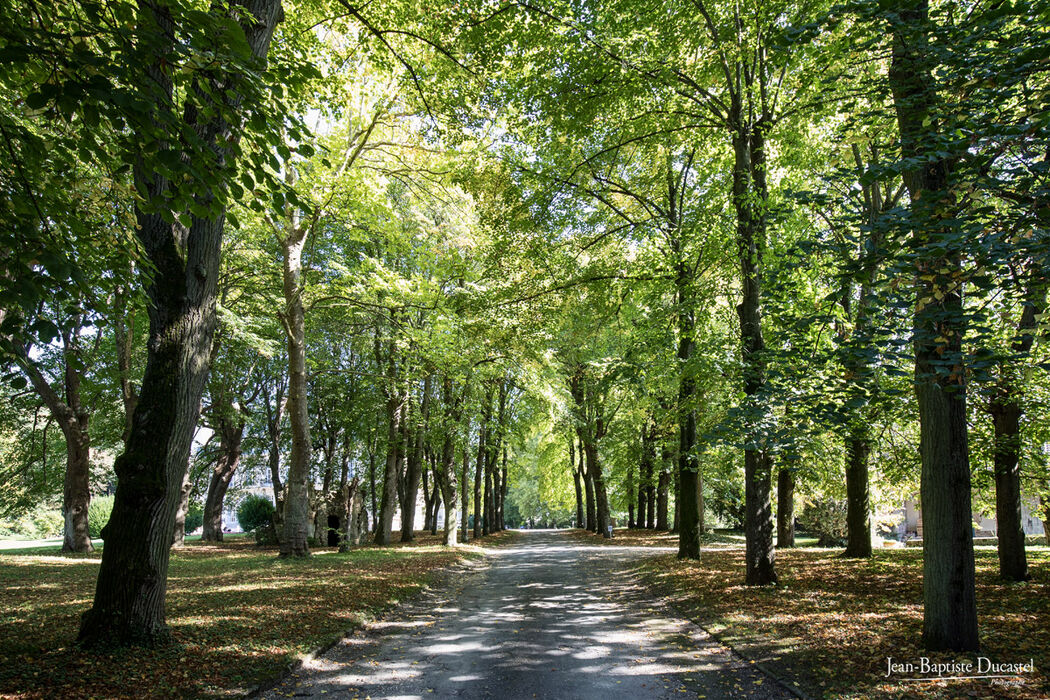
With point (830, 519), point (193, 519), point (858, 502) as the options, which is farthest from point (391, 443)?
point (193, 519)

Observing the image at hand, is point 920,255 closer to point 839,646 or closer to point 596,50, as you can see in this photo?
point 839,646

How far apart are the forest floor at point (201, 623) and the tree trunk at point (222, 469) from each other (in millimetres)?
11702

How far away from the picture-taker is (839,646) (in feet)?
20.1

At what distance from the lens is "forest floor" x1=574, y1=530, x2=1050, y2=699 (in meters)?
4.98

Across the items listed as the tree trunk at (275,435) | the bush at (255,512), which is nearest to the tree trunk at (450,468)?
the tree trunk at (275,435)

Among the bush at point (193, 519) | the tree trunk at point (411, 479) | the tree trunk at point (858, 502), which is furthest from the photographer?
the bush at point (193, 519)

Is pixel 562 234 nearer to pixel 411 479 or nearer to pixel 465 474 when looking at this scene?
pixel 465 474


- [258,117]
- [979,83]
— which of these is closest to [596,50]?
[979,83]

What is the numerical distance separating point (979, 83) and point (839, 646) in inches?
218

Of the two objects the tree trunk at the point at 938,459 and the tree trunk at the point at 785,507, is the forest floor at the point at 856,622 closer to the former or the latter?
the tree trunk at the point at 938,459

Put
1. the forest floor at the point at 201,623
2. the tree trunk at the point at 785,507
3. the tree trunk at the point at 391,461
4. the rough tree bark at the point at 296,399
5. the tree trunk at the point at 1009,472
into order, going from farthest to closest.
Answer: the tree trunk at the point at 391,461, the tree trunk at the point at 785,507, the rough tree bark at the point at 296,399, the tree trunk at the point at 1009,472, the forest floor at the point at 201,623

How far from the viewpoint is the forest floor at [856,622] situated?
498 cm

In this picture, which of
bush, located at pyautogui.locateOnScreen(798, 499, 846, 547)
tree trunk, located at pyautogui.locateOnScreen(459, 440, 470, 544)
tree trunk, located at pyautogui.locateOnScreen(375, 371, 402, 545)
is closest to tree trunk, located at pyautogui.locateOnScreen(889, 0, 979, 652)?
tree trunk, located at pyautogui.locateOnScreen(375, 371, 402, 545)

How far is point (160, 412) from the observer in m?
5.77
